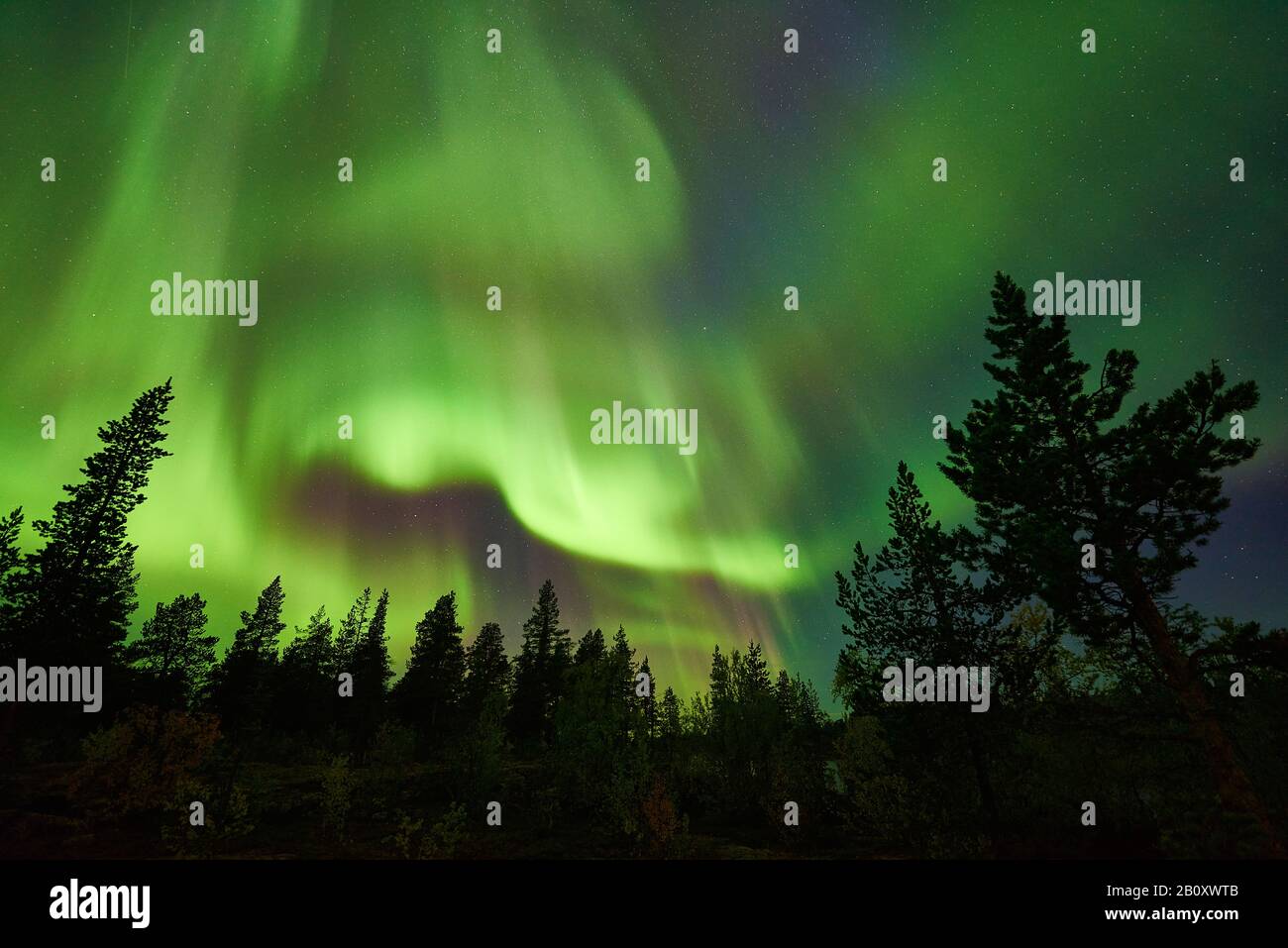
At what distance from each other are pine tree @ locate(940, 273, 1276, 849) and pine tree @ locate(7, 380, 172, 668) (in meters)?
46.0

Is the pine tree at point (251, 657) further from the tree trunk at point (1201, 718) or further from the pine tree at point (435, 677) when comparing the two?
the tree trunk at point (1201, 718)

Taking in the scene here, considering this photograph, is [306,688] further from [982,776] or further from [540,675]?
[982,776]

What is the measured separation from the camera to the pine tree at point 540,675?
6306cm

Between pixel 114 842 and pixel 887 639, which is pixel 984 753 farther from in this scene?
pixel 114 842

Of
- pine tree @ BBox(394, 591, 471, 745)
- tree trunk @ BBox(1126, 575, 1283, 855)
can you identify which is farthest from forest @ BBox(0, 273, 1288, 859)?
pine tree @ BBox(394, 591, 471, 745)

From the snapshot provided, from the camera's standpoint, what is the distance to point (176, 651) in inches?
1889

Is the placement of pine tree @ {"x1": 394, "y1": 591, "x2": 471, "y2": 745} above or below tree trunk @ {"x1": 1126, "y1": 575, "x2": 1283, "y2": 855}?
below

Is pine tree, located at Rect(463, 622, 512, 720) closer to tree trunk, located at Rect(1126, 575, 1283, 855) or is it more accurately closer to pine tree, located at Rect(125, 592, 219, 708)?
pine tree, located at Rect(125, 592, 219, 708)

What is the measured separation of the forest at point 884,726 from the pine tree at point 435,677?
1145cm

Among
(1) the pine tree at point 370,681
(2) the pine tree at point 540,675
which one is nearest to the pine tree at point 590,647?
(2) the pine tree at point 540,675

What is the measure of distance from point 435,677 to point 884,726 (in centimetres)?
5183

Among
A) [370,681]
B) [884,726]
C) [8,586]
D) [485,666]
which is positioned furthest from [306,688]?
[884,726]

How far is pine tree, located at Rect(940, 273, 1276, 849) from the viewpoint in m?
15.2
